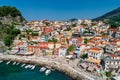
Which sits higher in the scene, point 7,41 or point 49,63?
point 7,41

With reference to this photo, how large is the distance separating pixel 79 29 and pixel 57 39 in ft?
46.7

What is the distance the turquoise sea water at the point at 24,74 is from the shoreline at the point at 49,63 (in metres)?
0.91

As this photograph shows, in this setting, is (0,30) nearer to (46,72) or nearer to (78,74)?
(46,72)

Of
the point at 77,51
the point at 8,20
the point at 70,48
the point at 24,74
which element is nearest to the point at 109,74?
the point at 24,74

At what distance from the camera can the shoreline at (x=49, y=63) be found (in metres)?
37.2

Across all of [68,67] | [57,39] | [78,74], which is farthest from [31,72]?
[57,39]

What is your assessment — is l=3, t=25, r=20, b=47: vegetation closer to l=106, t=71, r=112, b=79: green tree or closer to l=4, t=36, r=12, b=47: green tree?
l=4, t=36, r=12, b=47: green tree

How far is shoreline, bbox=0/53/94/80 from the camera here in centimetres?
3716

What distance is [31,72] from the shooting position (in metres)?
41.9

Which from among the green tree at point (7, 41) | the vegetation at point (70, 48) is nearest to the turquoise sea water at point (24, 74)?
Result: the vegetation at point (70, 48)

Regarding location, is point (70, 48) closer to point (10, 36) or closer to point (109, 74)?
point (109, 74)

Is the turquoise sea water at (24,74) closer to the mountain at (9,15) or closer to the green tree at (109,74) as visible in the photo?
the green tree at (109,74)

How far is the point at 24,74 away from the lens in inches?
1614

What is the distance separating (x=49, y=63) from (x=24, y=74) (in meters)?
5.54
